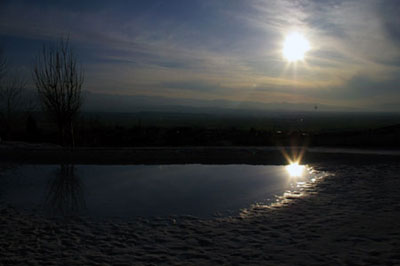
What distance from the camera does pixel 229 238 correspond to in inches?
188

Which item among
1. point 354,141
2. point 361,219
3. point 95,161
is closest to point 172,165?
point 95,161

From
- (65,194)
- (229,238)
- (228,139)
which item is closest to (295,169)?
(229,238)

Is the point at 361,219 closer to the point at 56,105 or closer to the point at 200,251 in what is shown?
the point at 200,251

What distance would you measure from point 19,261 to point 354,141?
13.5 metres

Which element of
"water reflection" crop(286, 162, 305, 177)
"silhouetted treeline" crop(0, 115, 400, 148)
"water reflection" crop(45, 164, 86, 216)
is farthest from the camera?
"silhouetted treeline" crop(0, 115, 400, 148)

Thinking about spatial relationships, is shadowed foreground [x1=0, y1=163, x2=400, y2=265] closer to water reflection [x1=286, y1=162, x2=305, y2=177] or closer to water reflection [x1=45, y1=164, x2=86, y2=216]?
water reflection [x1=45, y1=164, x2=86, y2=216]

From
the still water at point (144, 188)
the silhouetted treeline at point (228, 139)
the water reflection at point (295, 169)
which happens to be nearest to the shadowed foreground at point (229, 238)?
the still water at point (144, 188)

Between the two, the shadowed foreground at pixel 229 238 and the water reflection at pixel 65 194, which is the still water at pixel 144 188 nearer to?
the water reflection at pixel 65 194

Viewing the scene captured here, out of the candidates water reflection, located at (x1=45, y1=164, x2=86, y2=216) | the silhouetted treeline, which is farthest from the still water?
the silhouetted treeline

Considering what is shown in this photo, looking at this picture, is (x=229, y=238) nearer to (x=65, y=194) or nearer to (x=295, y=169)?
(x=65, y=194)

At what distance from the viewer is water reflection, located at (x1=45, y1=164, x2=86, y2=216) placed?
243 inches

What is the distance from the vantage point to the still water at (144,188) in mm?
6203

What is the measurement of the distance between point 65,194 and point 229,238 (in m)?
4.18

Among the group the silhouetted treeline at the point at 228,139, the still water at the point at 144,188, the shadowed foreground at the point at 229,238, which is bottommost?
the shadowed foreground at the point at 229,238
